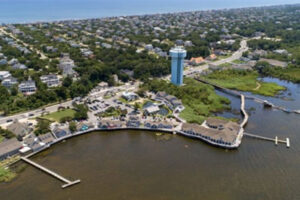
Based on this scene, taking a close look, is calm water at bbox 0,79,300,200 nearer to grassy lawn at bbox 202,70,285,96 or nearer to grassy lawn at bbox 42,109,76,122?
grassy lawn at bbox 42,109,76,122

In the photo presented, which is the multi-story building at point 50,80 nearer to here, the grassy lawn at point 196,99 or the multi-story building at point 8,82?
the multi-story building at point 8,82

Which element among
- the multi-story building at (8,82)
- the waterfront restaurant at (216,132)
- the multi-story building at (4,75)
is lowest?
the waterfront restaurant at (216,132)

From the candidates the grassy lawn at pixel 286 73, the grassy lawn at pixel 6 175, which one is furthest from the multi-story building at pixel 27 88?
the grassy lawn at pixel 286 73

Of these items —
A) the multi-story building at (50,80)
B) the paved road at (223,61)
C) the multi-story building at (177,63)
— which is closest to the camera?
the multi-story building at (177,63)

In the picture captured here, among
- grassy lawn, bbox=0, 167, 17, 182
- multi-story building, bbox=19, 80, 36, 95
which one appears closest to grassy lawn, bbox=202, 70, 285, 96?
multi-story building, bbox=19, 80, 36, 95

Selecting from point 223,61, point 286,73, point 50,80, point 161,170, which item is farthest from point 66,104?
point 286,73

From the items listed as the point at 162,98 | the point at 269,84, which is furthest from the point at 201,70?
the point at 162,98
